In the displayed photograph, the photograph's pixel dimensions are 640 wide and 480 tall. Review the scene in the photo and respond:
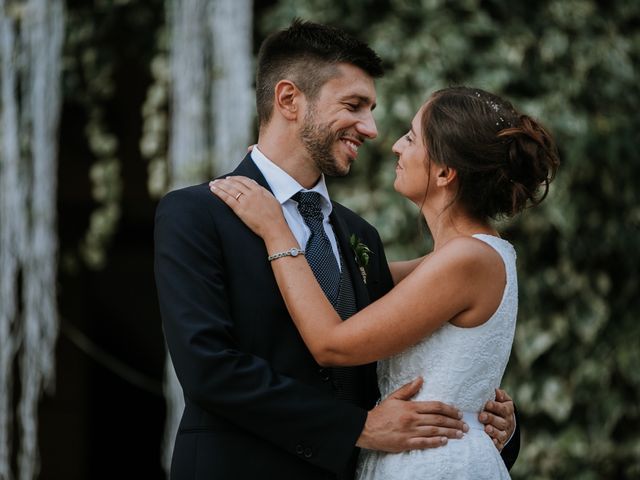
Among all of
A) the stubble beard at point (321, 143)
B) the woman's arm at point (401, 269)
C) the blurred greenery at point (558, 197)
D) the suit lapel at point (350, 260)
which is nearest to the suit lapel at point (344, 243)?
the suit lapel at point (350, 260)

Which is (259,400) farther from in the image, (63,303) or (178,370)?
(63,303)

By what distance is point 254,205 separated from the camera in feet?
7.17

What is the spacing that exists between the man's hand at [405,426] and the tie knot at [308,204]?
495mm

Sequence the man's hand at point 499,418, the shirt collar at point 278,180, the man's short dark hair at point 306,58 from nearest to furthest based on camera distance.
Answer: the man's hand at point 499,418, the shirt collar at point 278,180, the man's short dark hair at point 306,58

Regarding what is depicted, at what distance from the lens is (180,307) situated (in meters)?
2.04

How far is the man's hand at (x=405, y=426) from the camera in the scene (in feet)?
6.88

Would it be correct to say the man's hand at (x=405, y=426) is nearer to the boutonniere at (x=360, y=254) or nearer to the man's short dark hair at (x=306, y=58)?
the boutonniere at (x=360, y=254)

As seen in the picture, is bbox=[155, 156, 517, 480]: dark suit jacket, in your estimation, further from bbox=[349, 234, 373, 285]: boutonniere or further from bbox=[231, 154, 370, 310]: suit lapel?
bbox=[349, 234, 373, 285]: boutonniere

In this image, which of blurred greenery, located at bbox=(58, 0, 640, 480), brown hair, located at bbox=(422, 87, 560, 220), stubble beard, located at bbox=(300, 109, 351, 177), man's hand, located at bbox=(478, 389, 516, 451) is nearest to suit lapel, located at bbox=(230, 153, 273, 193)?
stubble beard, located at bbox=(300, 109, 351, 177)

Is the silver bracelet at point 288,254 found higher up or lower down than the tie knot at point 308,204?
lower down

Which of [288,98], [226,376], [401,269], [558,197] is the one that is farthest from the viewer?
[558,197]

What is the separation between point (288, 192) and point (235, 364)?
0.51 m

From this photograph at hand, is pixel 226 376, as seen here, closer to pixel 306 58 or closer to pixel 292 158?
pixel 292 158

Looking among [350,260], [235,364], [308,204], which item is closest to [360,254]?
[350,260]
